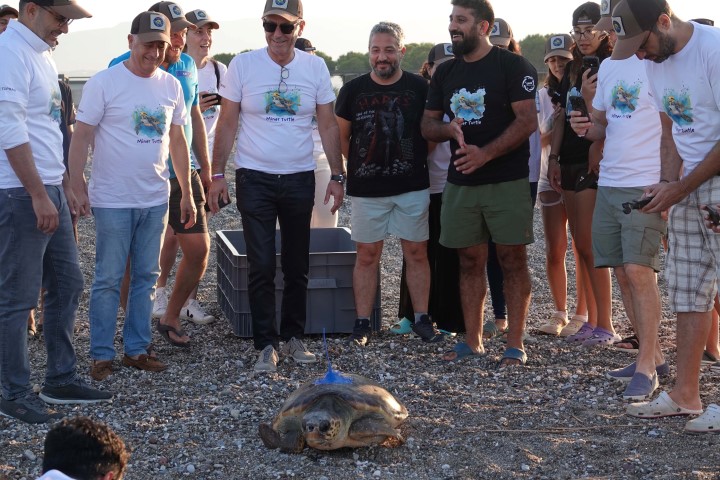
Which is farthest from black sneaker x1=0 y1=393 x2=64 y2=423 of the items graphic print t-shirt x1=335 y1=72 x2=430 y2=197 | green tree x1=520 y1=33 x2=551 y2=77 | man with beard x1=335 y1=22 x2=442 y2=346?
green tree x1=520 y1=33 x2=551 y2=77

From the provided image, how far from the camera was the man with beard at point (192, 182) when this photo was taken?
6207 mm

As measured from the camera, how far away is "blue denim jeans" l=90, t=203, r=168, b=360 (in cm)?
548

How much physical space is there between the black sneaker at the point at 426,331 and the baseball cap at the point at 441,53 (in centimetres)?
183

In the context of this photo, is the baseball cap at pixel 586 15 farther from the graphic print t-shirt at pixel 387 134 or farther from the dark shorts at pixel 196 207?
the dark shorts at pixel 196 207

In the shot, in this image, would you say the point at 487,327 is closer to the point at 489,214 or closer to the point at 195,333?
the point at 489,214

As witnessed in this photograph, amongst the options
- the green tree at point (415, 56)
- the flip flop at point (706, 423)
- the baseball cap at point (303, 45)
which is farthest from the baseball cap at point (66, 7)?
the green tree at point (415, 56)

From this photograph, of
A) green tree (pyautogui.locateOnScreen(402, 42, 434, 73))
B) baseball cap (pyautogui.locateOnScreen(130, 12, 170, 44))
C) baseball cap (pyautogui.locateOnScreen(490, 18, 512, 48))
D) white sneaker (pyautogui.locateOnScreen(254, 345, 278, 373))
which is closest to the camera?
baseball cap (pyautogui.locateOnScreen(130, 12, 170, 44))

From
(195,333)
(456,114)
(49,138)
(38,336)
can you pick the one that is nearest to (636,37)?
(456,114)

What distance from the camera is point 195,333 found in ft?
22.3

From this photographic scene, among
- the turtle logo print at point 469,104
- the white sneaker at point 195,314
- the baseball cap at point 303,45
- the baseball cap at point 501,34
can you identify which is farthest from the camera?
the baseball cap at point 303,45

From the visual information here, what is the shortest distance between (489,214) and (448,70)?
91 cm

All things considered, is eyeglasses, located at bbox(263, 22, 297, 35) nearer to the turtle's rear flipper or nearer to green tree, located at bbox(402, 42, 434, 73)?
the turtle's rear flipper

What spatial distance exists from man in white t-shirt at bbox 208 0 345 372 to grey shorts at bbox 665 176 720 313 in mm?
2232

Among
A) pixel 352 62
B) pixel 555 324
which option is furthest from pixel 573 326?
pixel 352 62
